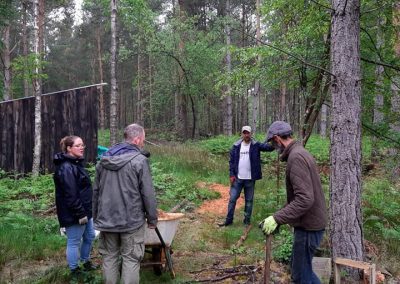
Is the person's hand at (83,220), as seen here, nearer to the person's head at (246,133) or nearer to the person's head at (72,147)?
the person's head at (72,147)

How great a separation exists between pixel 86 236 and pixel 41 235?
1.57 meters

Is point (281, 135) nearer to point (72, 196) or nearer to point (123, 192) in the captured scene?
point (123, 192)

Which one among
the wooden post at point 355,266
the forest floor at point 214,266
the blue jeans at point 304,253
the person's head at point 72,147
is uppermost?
the person's head at point 72,147

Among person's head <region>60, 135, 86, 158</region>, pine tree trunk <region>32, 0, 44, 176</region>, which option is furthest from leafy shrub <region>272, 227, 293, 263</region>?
pine tree trunk <region>32, 0, 44, 176</region>

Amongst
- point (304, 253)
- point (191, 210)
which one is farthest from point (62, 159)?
point (191, 210)

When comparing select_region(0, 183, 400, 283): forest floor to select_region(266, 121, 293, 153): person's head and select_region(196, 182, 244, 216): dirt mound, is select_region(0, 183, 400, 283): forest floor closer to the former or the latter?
select_region(196, 182, 244, 216): dirt mound

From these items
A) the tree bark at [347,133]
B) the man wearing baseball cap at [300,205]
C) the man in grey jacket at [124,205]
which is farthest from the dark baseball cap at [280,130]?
the man in grey jacket at [124,205]

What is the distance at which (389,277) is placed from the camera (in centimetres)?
556

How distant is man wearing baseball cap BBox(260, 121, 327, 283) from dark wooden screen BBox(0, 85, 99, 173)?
10608mm

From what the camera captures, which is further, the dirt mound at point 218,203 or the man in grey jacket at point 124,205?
the dirt mound at point 218,203

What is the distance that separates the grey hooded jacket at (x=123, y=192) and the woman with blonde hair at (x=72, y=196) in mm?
762

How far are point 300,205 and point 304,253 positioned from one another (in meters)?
0.64

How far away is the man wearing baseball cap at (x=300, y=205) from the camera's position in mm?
4066

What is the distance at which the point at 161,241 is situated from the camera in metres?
5.19
